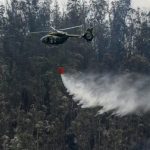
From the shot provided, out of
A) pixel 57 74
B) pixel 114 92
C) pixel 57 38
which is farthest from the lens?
→ pixel 57 74

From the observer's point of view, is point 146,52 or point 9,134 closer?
point 9,134

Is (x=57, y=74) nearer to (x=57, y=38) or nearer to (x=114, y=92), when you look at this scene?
(x=114, y=92)

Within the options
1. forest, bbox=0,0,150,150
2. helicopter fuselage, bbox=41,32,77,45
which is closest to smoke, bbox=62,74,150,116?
forest, bbox=0,0,150,150

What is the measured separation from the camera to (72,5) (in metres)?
142

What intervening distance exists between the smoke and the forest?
7.21 meters

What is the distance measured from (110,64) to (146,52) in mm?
13645

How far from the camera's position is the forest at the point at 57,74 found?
93188mm

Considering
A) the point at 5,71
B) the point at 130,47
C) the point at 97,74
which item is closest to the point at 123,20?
the point at 130,47

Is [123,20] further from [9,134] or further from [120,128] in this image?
[9,134]

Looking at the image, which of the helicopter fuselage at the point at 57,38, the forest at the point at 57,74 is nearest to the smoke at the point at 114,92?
the forest at the point at 57,74

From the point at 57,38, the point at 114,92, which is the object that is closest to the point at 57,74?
the point at 114,92

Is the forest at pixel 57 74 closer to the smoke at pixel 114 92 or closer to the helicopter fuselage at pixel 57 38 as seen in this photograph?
the smoke at pixel 114 92

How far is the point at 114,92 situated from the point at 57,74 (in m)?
20.9

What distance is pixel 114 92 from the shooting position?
87.7 m
